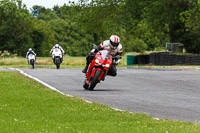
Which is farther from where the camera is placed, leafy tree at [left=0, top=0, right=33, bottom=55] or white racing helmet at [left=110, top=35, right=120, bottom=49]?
leafy tree at [left=0, top=0, right=33, bottom=55]

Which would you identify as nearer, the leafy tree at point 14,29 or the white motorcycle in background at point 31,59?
the white motorcycle in background at point 31,59

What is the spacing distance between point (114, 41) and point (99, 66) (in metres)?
0.94

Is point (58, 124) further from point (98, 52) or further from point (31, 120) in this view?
point (98, 52)

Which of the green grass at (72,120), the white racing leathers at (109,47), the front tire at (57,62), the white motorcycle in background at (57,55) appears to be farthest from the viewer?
the white motorcycle in background at (57,55)

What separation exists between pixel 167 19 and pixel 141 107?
3918cm

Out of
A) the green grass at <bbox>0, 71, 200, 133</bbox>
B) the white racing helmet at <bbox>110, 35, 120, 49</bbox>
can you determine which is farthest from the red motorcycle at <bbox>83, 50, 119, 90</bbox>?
the green grass at <bbox>0, 71, 200, 133</bbox>

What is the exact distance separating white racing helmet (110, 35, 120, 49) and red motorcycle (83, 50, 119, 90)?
0.92 ft

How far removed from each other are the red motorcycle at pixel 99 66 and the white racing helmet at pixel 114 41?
0.28 metres

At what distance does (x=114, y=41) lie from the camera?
18188 mm

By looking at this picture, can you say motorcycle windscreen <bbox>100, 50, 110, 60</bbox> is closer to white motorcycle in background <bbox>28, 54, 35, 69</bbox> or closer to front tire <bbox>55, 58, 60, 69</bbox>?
front tire <bbox>55, 58, 60, 69</bbox>

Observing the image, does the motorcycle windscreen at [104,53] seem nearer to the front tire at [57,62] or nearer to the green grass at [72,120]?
the green grass at [72,120]

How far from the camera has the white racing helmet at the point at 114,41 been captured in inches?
714

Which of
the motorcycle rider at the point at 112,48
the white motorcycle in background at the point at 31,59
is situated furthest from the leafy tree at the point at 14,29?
the motorcycle rider at the point at 112,48

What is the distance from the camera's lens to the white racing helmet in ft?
59.5
